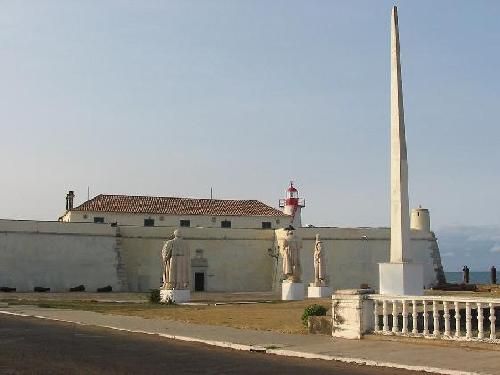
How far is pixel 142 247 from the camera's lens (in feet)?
180

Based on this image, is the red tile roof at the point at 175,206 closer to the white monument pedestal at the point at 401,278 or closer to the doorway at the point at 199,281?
the doorway at the point at 199,281

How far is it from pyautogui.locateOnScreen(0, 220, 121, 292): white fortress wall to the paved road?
116 ft

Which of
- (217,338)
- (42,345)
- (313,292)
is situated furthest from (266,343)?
(313,292)

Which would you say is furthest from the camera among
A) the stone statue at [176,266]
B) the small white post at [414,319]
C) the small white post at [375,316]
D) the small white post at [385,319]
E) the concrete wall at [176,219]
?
the concrete wall at [176,219]

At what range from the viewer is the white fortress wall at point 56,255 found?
49.9 meters

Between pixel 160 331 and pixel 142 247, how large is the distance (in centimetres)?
3804

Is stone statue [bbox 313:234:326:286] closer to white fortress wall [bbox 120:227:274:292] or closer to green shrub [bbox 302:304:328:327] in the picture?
white fortress wall [bbox 120:227:274:292]

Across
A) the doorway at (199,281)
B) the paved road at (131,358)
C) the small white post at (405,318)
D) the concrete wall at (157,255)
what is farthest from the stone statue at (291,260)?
the small white post at (405,318)

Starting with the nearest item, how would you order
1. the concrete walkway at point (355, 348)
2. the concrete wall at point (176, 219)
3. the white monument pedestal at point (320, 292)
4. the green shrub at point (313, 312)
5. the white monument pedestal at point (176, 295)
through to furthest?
the concrete walkway at point (355, 348) → the green shrub at point (313, 312) → the white monument pedestal at point (176, 295) → the white monument pedestal at point (320, 292) → the concrete wall at point (176, 219)

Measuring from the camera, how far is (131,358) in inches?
468

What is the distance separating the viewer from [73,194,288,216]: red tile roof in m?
61.3

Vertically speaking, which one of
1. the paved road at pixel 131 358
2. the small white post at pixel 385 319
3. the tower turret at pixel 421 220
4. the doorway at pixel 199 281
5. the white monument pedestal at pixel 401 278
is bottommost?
the doorway at pixel 199 281

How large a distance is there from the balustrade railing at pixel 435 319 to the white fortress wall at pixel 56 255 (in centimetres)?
3976

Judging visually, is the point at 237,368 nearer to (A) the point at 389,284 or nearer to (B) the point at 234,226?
(A) the point at 389,284
